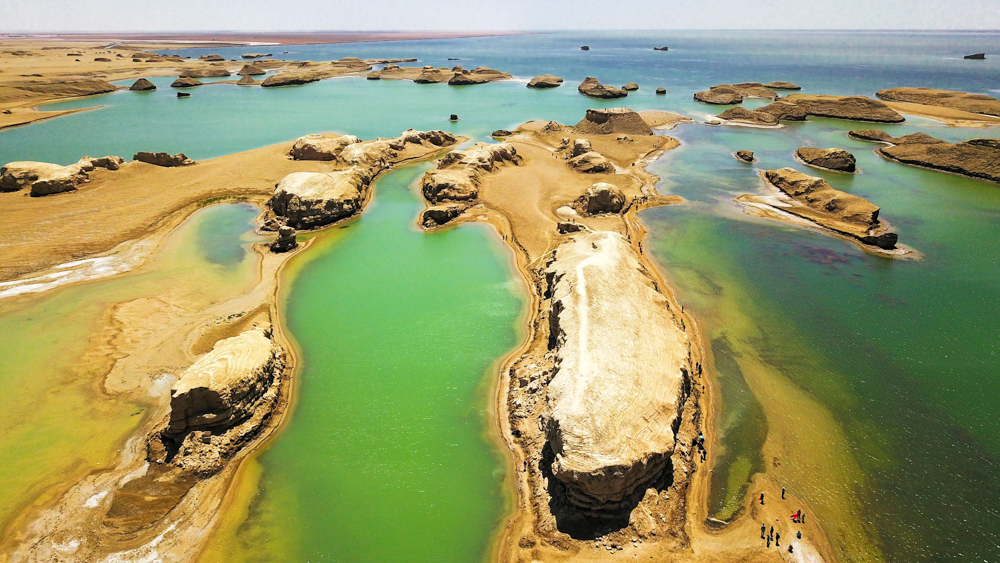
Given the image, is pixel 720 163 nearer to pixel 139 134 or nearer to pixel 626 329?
pixel 626 329

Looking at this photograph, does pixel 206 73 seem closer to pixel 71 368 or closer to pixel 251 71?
pixel 251 71

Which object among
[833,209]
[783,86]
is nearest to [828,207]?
[833,209]

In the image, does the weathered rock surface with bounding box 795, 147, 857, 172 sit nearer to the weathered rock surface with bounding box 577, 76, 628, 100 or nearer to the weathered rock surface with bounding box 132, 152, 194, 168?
the weathered rock surface with bounding box 577, 76, 628, 100

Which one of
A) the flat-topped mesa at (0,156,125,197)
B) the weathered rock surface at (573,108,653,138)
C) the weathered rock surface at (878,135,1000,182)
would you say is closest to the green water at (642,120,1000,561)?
the weathered rock surface at (878,135,1000,182)

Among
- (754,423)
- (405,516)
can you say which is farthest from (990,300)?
(405,516)

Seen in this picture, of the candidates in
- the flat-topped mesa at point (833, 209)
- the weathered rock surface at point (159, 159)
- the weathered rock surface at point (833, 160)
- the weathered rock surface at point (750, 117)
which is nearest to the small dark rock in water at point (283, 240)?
the weathered rock surface at point (159, 159)

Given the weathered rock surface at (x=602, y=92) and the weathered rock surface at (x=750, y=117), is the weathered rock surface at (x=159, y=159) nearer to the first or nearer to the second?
the weathered rock surface at (x=602, y=92)
